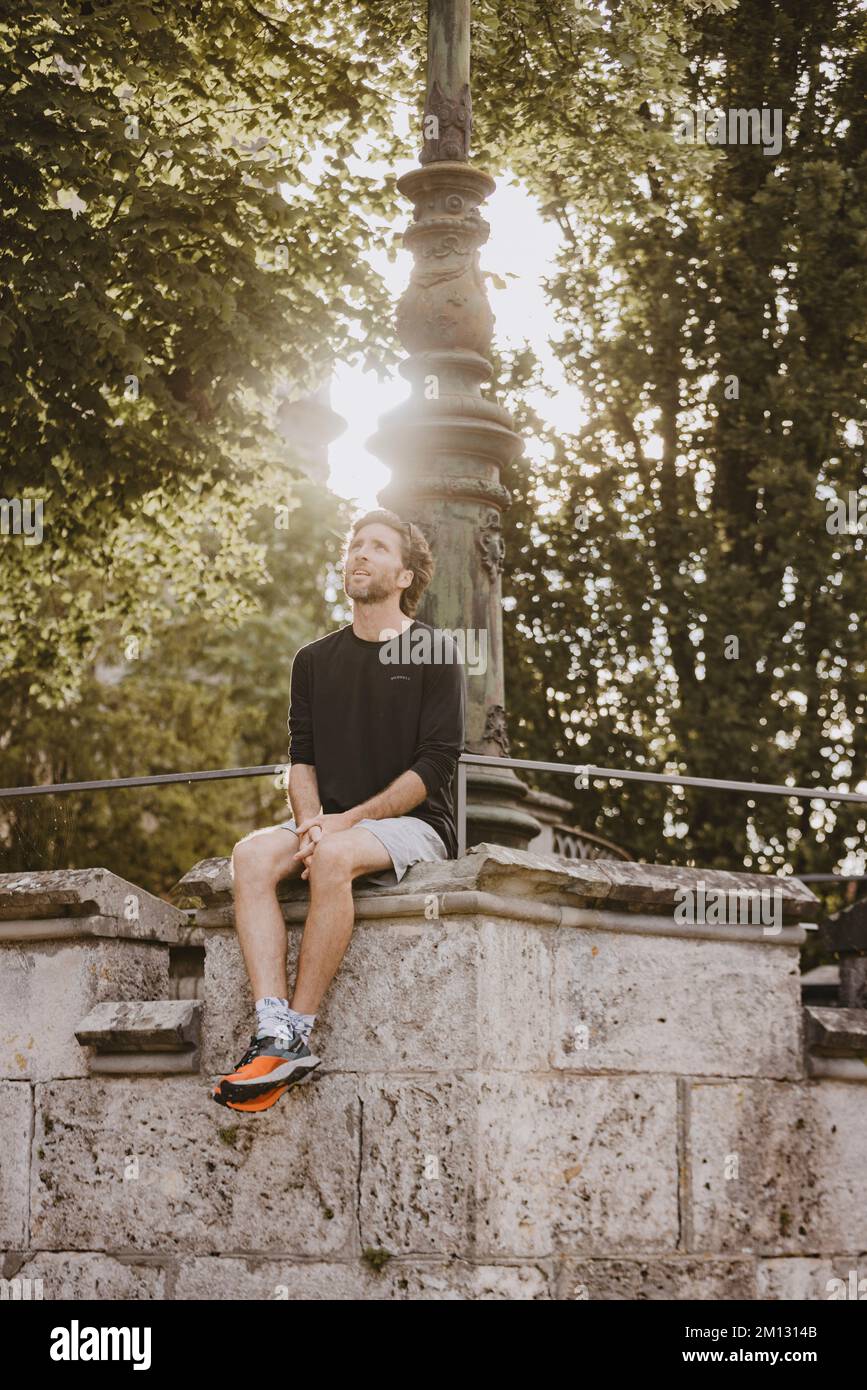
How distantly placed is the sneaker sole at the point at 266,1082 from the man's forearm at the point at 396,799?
825mm

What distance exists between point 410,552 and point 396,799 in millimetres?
986

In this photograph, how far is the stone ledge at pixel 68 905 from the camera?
5191 millimetres

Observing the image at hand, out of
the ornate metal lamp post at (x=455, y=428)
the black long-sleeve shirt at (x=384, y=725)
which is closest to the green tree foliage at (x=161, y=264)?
the ornate metal lamp post at (x=455, y=428)

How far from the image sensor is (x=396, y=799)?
510cm

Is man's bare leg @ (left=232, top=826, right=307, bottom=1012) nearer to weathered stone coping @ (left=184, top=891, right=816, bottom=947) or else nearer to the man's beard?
weathered stone coping @ (left=184, top=891, right=816, bottom=947)

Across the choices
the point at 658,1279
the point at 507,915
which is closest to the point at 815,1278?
the point at 658,1279

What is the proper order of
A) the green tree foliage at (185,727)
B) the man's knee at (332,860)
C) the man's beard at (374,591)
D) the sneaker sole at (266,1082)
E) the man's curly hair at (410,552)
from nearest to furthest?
1. the sneaker sole at (266,1082)
2. the man's knee at (332,860)
3. the man's beard at (374,591)
4. the man's curly hair at (410,552)
5. the green tree foliage at (185,727)

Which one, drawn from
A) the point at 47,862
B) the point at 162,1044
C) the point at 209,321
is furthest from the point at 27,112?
the point at 162,1044

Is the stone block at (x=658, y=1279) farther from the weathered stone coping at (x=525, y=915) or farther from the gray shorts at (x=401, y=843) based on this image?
the gray shorts at (x=401, y=843)

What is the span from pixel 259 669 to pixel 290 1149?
69.6 ft

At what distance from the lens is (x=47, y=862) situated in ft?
22.0

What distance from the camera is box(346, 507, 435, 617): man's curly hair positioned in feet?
18.4

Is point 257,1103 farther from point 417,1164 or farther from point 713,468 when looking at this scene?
point 713,468
